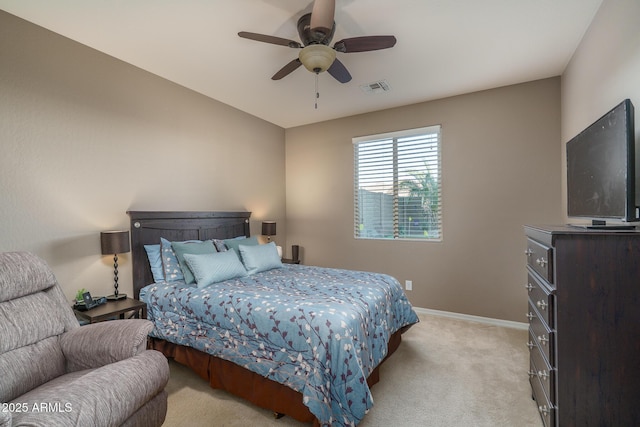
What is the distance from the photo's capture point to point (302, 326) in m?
1.85

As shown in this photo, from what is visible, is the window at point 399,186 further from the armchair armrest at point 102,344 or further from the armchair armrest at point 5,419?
the armchair armrest at point 5,419

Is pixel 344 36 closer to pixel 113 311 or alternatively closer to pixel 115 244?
pixel 115 244

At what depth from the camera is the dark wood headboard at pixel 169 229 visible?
2906 mm

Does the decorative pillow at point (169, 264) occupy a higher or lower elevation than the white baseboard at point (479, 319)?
higher

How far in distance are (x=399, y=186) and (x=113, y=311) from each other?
3504 millimetres

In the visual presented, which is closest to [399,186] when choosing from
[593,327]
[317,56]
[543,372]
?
[317,56]

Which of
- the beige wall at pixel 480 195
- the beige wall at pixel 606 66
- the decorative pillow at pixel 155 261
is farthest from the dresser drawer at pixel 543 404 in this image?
the decorative pillow at pixel 155 261

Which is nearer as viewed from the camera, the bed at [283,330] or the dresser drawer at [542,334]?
the dresser drawer at [542,334]

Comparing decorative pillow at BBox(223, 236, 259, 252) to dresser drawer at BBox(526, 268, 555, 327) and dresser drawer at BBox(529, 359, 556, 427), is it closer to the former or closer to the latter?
dresser drawer at BBox(526, 268, 555, 327)

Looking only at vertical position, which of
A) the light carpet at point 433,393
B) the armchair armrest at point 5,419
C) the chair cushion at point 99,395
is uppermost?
the armchair armrest at point 5,419

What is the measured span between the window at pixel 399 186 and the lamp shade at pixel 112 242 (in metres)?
2.97

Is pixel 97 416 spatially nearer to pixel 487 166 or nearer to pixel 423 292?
pixel 423 292

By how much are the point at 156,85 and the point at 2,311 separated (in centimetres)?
248

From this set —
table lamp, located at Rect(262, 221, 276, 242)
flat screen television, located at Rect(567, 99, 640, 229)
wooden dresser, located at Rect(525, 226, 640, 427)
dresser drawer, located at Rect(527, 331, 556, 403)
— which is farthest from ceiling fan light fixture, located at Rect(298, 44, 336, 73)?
table lamp, located at Rect(262, 221, 276, 242)
